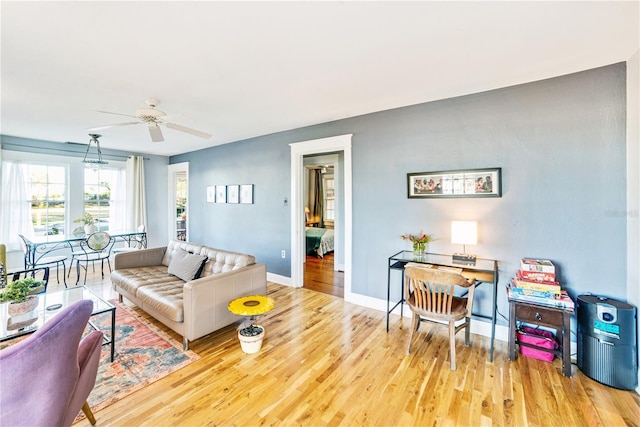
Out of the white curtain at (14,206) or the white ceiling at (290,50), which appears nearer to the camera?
the white ceiling at (290,50)

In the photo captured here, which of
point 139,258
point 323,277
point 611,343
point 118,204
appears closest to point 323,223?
point 323,277

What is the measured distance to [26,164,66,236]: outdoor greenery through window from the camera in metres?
5.04

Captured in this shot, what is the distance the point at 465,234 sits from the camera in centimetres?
269

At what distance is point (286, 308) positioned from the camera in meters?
3.51

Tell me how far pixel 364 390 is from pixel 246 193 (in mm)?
3843

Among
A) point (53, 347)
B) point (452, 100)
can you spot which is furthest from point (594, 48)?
point (53, 347)

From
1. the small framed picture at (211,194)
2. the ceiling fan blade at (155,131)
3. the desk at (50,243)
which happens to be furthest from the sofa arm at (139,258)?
the small framed picture at (211,194)

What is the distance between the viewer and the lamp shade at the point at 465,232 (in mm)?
2666

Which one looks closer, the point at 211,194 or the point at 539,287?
the point at 539,287

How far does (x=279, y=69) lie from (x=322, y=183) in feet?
22.3

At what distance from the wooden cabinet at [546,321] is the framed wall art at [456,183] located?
107 centimetres

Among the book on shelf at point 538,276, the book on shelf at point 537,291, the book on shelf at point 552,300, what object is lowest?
the book on shelf at point 552,300

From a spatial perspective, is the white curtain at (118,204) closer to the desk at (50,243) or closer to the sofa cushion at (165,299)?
the desk at (50,243)

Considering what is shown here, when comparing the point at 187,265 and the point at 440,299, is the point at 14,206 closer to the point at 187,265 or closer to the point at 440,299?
the point at 187,265
